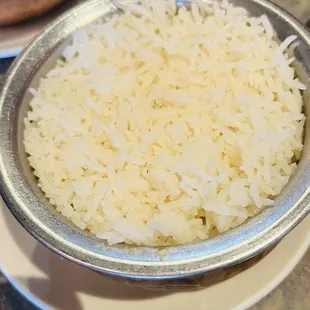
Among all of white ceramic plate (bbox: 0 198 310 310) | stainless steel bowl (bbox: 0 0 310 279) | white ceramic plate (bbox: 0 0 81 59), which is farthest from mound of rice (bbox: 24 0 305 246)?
white ceramic plate (bbox: 0 0 81 59)

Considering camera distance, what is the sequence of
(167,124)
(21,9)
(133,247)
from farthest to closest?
(21,9) < (167,124) < (133,247)

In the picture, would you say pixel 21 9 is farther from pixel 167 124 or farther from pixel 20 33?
pixel 167 124

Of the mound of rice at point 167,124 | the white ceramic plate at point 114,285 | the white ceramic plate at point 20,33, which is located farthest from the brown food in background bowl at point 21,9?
the white ceramic plate at point 114,285

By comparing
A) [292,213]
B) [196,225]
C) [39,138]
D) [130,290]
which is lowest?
[130,290]

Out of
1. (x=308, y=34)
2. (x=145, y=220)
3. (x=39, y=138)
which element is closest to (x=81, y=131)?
(x=39, y=138)

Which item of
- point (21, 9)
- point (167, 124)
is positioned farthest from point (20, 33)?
point (167, 124)

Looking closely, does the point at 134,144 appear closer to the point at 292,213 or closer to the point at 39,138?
the point at 39,138
